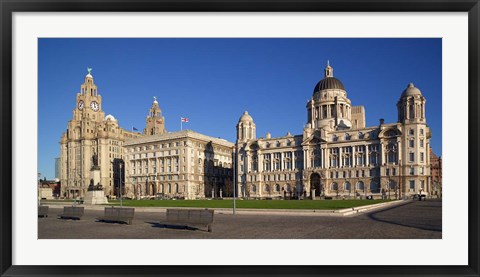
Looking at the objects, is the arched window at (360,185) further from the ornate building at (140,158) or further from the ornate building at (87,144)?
the ornate building at (87,144)

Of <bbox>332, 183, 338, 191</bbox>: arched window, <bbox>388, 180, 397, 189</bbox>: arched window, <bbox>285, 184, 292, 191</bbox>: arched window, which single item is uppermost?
<bbox>388, 180, 397, 189</bbox>: arched window

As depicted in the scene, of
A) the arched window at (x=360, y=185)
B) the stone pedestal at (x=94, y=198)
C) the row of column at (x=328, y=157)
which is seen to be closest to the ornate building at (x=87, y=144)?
the row of column at (x=328, y=157)

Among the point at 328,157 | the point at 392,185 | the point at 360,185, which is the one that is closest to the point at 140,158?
the point at 328,157

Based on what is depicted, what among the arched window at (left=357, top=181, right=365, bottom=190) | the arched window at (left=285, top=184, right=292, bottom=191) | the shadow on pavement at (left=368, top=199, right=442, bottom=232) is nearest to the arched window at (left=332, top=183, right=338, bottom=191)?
the arched window at (left=357, top=181, right=365, bottom=190)

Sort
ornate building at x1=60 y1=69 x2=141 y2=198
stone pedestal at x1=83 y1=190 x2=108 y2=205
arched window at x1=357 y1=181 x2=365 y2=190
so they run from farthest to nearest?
ornate building at x1=60 y1=69 x2=141 y2=198
arched window at x1=357 y1=181 x2=365 y2=190
stone pedestal at x1=83 y1=190 x2=108 y2=205

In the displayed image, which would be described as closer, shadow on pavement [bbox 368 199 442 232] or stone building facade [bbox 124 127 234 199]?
shadow on pavement [bbox 368 199 442 232]

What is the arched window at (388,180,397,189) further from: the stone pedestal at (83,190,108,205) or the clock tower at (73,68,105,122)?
the clock tower at (73,68,105,122)

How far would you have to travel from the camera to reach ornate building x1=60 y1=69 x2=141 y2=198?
135 meters

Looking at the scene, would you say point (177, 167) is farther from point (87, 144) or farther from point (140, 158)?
point (87, 144)

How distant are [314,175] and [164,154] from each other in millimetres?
43429

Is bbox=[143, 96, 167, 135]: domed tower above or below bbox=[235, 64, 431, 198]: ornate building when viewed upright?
above
